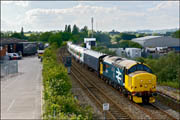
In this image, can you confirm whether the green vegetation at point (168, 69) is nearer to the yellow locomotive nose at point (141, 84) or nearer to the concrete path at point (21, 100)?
the yellow locomotive nose at point (141, 84)

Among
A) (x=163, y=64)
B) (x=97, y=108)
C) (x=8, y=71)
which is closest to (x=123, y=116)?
(x=97, y=108)

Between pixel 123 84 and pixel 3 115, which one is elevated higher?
pixel 123 84

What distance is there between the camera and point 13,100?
22375 mm

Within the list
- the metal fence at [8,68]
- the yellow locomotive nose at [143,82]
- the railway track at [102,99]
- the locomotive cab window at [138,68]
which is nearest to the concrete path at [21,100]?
the railway track at [102,99]

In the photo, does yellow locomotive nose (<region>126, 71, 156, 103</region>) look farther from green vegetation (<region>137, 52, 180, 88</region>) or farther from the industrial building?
the industrial building

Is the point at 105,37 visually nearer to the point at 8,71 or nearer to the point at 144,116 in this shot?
the point at 8,71

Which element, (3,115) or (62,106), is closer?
(62,106)

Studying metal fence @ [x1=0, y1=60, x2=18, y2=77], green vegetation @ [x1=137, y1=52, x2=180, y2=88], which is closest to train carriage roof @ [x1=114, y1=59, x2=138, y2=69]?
green vegetation @ [x1=137, y1=52, x2=180, y2=88]

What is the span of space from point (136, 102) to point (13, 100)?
10.9 metres

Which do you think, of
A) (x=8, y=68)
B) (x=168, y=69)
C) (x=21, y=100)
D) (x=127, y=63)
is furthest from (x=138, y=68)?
(x=8, y=68)

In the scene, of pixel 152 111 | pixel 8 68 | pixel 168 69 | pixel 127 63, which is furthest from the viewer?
pixel 8 68

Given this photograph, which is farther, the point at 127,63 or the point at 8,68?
the point at 8,68

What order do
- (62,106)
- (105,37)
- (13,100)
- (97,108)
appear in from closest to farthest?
(62,106) → (97,108) → (13,100) → (105,37)

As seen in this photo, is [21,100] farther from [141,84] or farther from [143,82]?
[143,82]
